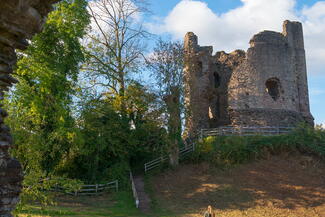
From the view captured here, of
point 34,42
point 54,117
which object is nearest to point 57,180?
point 54,117

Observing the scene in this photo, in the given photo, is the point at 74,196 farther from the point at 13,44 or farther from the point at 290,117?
Answer: the point at 290,117

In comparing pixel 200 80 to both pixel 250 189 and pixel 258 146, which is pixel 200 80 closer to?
pixel 258 146

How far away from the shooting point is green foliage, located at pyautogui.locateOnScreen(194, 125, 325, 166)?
706 inches

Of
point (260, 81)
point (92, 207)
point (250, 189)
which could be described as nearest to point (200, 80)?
point (260, 81)

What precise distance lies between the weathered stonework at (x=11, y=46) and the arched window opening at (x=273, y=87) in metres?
20.3

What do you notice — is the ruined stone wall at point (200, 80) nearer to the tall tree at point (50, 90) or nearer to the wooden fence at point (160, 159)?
the wooden fence at point (160, 159)

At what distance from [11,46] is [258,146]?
15993 mm

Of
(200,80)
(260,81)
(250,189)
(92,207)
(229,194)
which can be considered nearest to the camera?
(92,207)

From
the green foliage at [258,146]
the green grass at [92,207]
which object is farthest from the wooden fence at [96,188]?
the green foliage at [258,146]

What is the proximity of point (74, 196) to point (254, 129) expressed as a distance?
38.3 feet

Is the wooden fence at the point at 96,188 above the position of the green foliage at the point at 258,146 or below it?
below

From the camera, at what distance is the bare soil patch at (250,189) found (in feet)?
43.3

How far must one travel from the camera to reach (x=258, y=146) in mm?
18344

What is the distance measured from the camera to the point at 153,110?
19.2 m
